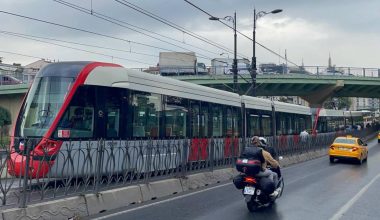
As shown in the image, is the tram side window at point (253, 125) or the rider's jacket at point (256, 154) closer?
the rider's jacket at point (256, 154)

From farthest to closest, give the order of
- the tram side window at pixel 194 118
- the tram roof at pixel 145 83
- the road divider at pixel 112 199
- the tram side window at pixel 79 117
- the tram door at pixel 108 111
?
the tram side window at pixel 194 118 → the tram roof at pixel 145 83 → the tram door at pixel 108 111 → the tram side window at pixel 79 117 → the road divider at pixel 112 199

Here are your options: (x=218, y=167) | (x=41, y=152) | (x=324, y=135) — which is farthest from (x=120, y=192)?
(x=324, y=135)

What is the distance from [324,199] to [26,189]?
6938 mm

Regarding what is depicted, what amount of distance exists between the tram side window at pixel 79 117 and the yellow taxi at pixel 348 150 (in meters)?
15.6

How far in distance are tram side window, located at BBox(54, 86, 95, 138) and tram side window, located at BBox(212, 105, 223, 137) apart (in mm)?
7802

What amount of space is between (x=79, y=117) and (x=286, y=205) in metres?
5.66

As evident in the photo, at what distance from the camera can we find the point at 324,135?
107ft

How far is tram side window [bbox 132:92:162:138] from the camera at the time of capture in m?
13.8

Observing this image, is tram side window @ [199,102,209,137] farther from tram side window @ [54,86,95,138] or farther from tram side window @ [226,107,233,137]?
tram side window @ [54,86,95,138]

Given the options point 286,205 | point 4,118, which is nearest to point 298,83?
point 4,118

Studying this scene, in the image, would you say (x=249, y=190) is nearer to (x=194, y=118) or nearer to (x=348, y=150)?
(x=194, y=118)

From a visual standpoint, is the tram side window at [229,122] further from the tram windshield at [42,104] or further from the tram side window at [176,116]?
the tram windshield at [42,104]

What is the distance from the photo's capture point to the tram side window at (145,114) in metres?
13.8

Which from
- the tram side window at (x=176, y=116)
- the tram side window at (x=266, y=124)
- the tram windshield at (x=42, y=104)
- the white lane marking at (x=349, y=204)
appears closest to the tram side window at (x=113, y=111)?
the tram windshield at (x=42, y=104)
